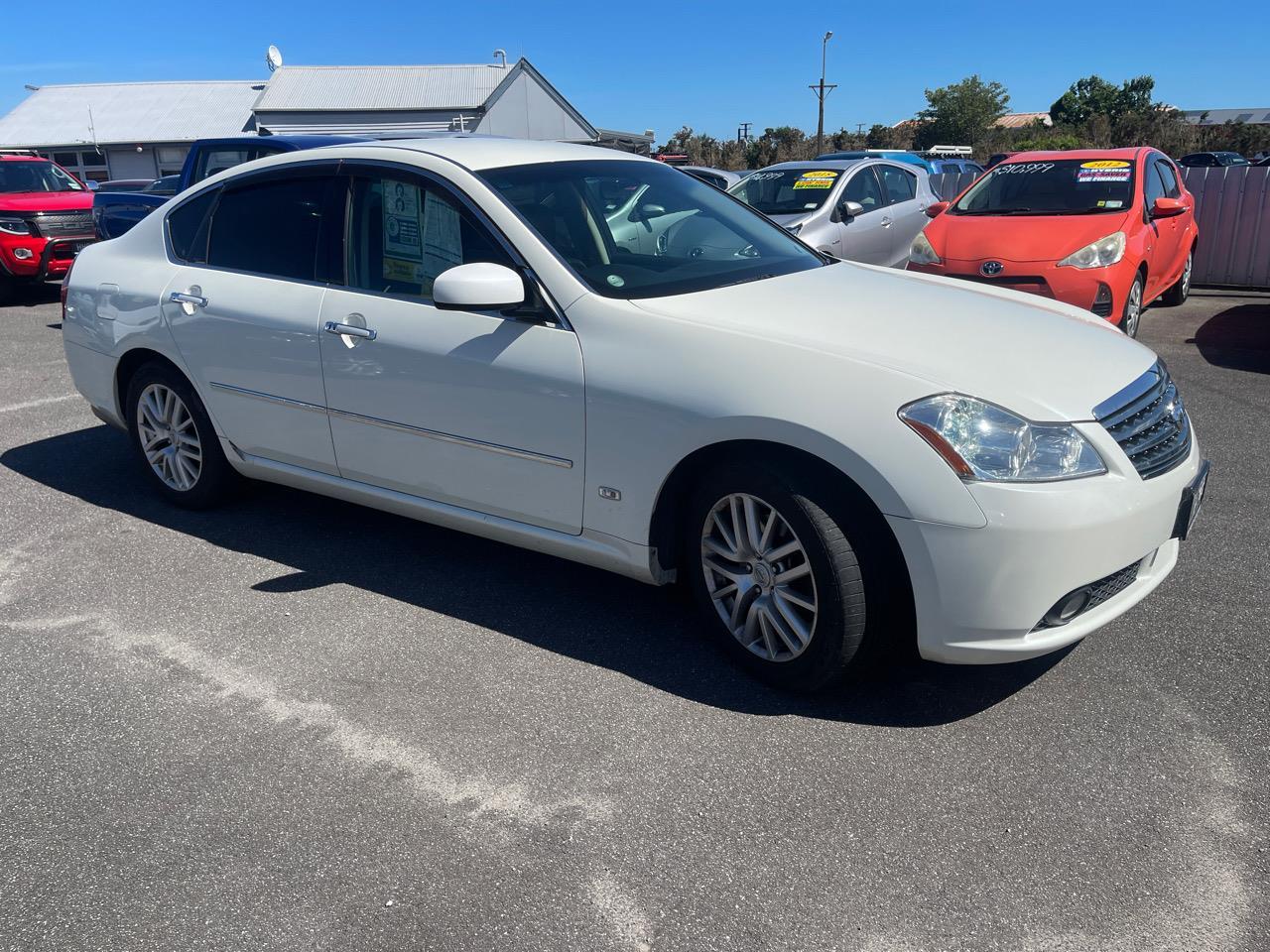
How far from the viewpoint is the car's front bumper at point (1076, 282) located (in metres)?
8.13

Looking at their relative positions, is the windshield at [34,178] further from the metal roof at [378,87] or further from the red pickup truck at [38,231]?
the metal roof at [378,87]

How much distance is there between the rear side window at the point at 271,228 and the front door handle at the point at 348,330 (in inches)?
13.7

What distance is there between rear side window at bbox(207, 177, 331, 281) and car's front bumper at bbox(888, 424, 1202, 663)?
2734 millimetres

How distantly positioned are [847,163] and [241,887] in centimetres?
1062

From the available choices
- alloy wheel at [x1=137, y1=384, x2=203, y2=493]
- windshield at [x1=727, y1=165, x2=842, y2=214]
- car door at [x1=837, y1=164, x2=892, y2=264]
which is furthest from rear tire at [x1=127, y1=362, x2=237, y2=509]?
car door at [x1=837, y1=164, x2=892, y2=264]

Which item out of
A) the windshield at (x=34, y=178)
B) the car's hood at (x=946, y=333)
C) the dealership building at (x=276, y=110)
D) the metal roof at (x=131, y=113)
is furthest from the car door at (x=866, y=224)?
the metal roof at (x=131, y=113)

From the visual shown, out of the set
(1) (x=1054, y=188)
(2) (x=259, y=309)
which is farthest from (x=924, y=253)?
(2) (x=259, y=309)

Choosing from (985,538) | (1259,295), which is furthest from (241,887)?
(1259,295)

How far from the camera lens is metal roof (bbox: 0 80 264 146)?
160ft

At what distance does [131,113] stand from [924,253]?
170 feet

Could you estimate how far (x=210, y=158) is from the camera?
10055 mm

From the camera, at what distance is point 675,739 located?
10.3ft

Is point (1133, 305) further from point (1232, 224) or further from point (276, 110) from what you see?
point (276, 110)

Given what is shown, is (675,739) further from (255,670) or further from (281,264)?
(281,264)
